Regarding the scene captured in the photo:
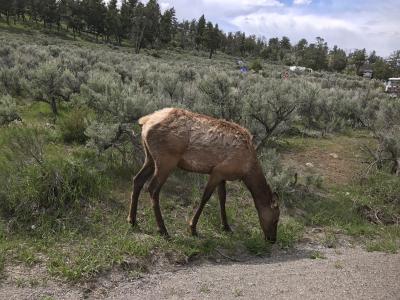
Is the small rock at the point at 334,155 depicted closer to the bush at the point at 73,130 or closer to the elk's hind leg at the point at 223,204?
the elk's hind leg at the point at 223,204

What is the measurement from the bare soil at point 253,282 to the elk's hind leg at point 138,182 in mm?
1279

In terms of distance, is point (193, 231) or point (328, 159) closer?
point (193, 231)

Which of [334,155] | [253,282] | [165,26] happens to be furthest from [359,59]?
[253,282]

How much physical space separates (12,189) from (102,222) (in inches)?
57.4

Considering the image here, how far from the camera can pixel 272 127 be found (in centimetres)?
1089

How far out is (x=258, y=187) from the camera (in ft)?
22.5

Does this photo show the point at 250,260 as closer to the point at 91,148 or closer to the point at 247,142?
the point at 247,142

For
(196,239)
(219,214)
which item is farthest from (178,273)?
(219,214)

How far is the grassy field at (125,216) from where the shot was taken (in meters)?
5.78

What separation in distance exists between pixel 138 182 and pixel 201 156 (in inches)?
44.2

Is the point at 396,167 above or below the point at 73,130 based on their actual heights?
below

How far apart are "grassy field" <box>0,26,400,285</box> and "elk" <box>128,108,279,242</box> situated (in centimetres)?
45

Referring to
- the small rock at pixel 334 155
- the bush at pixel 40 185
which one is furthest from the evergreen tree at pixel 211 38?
the bush at pixel 40 185

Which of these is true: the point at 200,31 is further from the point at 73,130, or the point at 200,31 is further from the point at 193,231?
the point at 193,231
